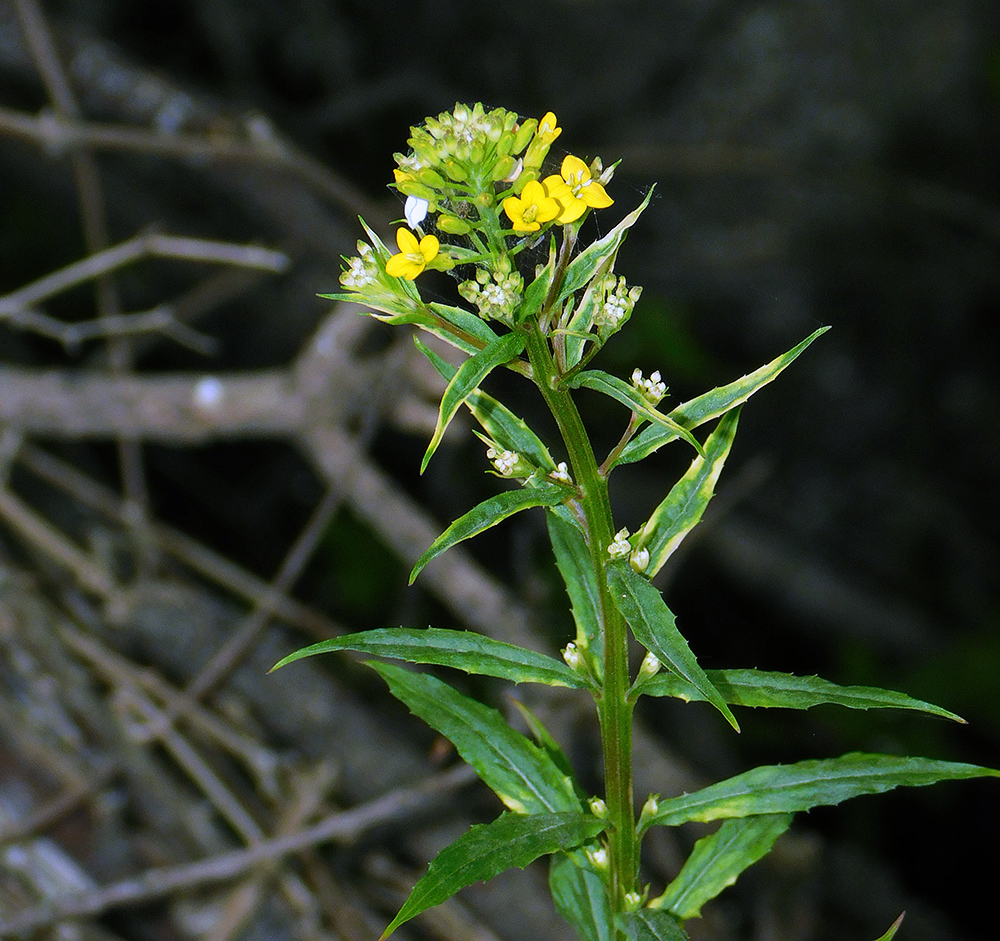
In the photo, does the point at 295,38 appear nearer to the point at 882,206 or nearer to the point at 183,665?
the point at 882,206

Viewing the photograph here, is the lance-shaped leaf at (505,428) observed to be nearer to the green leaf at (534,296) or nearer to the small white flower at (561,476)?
the small white flower at (561,476)

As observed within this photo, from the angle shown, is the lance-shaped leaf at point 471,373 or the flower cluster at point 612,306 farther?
the flower cluster at point 612,306

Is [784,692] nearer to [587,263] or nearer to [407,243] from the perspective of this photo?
[587,263]

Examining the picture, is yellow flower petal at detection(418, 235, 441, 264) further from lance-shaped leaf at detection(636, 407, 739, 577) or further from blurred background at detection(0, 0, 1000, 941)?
blurred background at detection(0, 0, 1000, 941)

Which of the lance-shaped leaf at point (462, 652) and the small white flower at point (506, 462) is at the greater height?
the small white flower at point (506, 462)

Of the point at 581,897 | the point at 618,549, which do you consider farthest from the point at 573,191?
the point at 581,897

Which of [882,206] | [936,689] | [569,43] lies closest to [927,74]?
[882,206]

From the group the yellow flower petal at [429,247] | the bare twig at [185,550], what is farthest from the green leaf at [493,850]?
the bare twig at [185,550]
